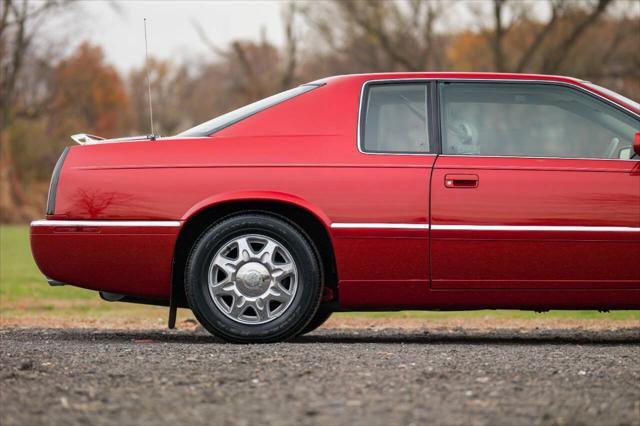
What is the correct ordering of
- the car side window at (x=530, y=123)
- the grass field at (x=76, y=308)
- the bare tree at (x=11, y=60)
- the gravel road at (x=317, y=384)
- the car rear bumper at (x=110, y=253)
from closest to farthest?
the gravel road at (x=317, y=384), the car rear bumper at (x=110, y=253), the car side window at (x=530, y=123), the grass field at (x=76, y=308), the bare tree at (x=11, y=60)

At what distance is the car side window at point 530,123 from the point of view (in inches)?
253

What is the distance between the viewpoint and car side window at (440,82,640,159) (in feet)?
21.1

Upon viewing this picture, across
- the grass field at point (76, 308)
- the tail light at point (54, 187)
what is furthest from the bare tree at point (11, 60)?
the tail light at point (54, 187)

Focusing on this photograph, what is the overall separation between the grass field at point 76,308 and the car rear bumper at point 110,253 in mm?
3249

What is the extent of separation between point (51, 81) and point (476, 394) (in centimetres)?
5859

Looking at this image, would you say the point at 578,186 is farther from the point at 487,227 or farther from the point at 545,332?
the point at 545,332

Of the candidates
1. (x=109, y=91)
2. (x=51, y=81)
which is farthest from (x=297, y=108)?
(x=109, y=91)

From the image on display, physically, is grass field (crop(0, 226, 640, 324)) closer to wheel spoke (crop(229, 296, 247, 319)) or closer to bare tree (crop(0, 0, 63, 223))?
wheel spoke (crop(229, 296, 247, 319))

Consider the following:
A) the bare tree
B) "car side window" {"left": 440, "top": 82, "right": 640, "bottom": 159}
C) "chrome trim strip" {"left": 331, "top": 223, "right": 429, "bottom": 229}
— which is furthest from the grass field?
the bare tree

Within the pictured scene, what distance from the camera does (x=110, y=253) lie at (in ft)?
20.9

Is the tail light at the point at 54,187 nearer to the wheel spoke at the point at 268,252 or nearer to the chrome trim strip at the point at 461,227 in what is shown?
the wheel spoke at the point at 268,252

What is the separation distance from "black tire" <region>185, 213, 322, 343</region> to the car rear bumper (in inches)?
8.2

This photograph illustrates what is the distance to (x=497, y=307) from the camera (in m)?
6.33

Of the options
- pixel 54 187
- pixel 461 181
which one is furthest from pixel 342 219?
pixel 54 187
